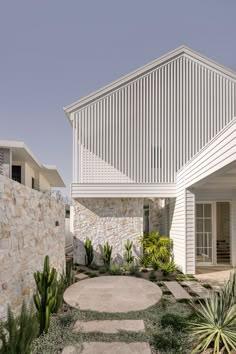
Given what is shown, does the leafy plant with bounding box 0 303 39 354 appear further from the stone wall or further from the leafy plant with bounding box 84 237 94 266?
the stone wall

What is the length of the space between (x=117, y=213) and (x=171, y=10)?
7.95 meters

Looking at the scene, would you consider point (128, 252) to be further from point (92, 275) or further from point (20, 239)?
point (20, 239)

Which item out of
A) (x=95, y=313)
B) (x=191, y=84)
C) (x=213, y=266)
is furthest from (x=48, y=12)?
(x=213, y=266)

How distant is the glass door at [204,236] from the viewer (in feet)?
34.8

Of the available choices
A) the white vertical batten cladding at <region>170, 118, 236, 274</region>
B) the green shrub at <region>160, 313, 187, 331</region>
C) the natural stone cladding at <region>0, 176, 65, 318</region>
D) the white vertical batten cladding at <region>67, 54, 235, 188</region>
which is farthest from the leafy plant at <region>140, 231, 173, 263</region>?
the green shrub at <region>160, 313, 187, 331</region>

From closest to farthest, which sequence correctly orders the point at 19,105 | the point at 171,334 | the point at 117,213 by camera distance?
the point at 171,334 → the point at 117,213 → the point at 19,105

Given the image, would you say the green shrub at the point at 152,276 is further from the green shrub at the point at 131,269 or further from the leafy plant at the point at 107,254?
the leafy plant at the point at 107,254

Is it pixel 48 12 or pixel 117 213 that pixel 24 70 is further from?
pixel 117 213

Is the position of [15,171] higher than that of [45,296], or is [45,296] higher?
[15,171]

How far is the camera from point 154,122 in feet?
38.7

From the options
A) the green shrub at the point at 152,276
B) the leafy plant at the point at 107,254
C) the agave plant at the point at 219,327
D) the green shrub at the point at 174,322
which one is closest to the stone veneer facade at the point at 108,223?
the leafy plant at the point at 107,254

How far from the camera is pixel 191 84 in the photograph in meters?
12.0

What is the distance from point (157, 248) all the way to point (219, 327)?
6973 mm

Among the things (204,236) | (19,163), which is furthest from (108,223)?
(19,163)
